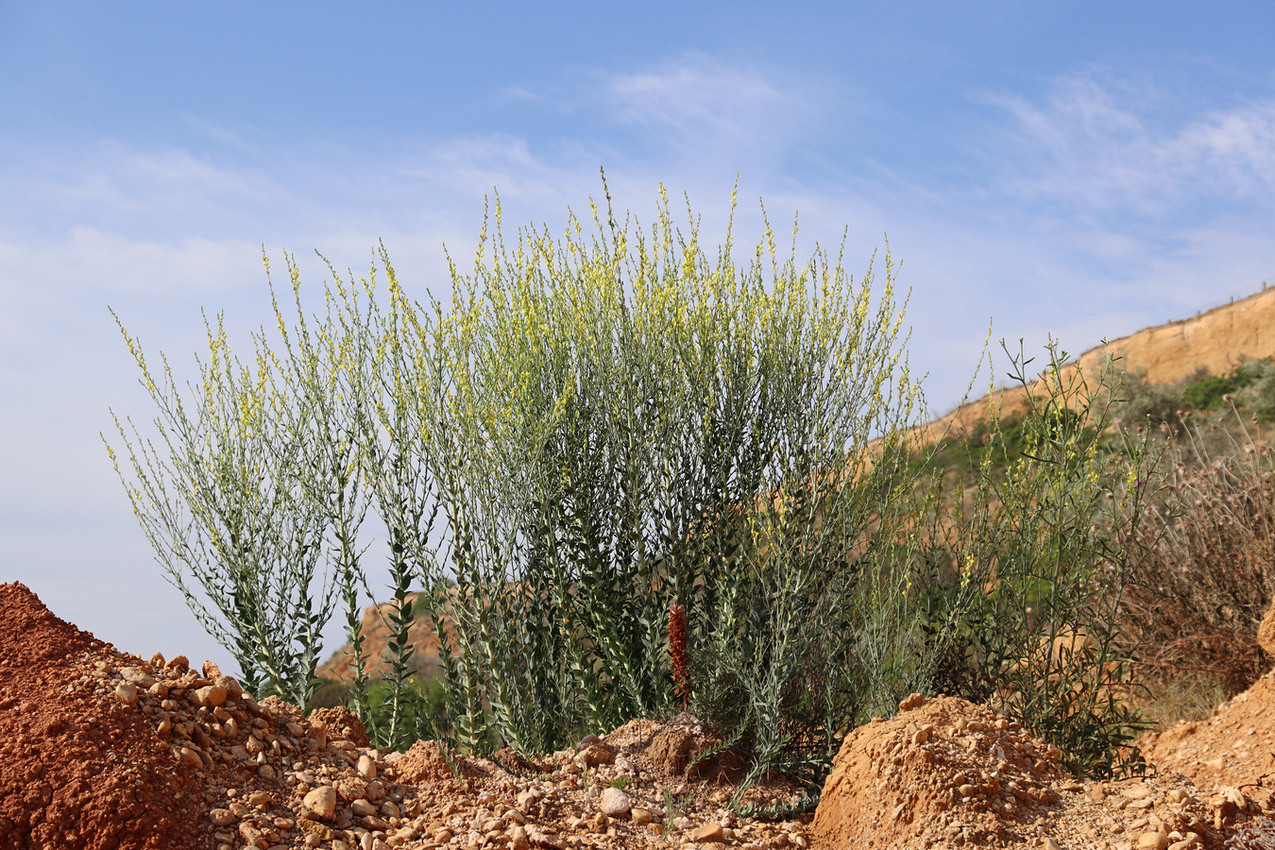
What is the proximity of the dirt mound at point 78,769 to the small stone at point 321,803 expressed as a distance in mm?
407

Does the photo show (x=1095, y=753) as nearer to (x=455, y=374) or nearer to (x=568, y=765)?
(x=568, y=765)

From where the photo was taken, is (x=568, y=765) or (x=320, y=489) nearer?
(x=568, y=765)

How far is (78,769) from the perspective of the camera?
3.59 m

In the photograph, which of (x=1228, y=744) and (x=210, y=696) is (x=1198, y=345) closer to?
(x=1228, y=744)

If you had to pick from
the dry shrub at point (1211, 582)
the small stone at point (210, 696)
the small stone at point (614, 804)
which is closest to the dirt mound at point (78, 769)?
the small stone at point (210, 696)

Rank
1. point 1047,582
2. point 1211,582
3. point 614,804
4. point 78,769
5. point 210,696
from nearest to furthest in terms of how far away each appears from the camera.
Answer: point 78,769 → point 614,804 → point 210,696 → point 1047,582 → point 1211,582

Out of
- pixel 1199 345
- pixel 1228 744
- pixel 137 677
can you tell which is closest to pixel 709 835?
pixel 137 677

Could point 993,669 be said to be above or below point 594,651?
below

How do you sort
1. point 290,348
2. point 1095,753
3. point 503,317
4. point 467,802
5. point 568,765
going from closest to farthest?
point 467,802 → point 568,765 → point 1095,753 → point 503,317 → point 290,348

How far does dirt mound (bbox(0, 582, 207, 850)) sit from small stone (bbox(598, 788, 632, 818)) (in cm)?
162

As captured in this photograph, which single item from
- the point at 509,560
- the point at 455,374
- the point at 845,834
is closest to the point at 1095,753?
the point at 845,834

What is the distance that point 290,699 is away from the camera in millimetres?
5566

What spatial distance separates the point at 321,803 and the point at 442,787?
1.68ft

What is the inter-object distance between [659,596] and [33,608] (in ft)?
10.4
